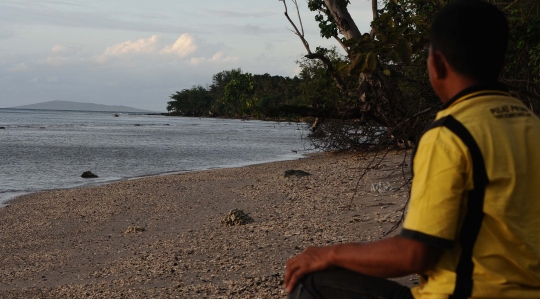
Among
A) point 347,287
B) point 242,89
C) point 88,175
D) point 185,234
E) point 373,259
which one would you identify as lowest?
point 88,175

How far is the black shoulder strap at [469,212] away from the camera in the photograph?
5.40 feet

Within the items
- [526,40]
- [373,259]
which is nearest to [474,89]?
[373,259]

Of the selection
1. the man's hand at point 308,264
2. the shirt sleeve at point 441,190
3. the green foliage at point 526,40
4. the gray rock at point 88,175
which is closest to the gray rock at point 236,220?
the green foliage at point 526,40

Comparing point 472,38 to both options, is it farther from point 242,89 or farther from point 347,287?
point 242,89

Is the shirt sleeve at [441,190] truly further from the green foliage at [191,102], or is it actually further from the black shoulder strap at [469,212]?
the green foliage at [191,102]

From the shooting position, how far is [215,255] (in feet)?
21.1

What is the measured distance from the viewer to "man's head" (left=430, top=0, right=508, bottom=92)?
1.77m

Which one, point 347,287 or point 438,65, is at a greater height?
point 438,65

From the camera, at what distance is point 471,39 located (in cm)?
177

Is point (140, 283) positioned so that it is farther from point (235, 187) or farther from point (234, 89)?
point (234, 89)

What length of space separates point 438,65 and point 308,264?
77 centimetres

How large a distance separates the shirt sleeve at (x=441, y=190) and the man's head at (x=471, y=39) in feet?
0.85

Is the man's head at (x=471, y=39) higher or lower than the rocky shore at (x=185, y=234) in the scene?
higher

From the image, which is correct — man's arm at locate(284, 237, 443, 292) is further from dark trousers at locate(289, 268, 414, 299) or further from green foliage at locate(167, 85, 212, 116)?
green foliage at locate(167, 85, 212, 116)
